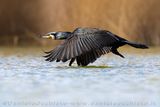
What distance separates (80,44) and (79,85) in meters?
1.53

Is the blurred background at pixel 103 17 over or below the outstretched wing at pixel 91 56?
over

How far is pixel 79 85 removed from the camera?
6.66 metres

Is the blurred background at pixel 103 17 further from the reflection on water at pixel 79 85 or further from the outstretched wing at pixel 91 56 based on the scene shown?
the outstretched wing at pixel 91 56

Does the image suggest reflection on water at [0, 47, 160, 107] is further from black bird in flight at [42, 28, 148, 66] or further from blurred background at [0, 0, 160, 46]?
blurred background at [0, 0, 160, 46]

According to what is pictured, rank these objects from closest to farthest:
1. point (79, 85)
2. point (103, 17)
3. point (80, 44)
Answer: point (79, 85), point (80, 44), point (103, 17)

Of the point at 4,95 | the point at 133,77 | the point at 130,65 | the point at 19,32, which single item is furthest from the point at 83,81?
the point at 19,32

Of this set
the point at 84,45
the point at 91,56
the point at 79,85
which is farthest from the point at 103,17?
the point at 79,85

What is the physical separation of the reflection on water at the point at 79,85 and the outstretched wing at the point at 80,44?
8.6 inches

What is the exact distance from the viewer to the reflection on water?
18.4 ft

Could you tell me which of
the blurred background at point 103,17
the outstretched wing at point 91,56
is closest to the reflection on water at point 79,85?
the outstretched wing at point 91,56

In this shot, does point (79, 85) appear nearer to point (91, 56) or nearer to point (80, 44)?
point (80, 44)

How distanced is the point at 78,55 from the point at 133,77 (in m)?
1.00

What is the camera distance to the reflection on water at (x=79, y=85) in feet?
18.4

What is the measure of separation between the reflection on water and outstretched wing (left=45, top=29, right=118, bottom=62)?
0.22 metres
